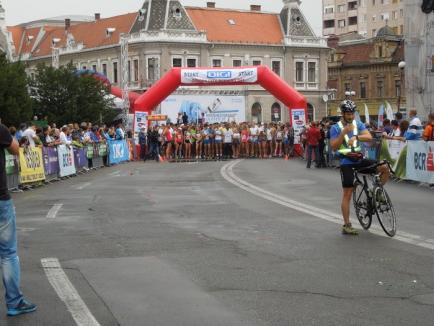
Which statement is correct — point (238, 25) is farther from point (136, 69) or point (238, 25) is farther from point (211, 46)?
point (136, 69)

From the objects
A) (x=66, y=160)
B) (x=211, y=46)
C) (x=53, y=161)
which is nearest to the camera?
(x=53, y=161)

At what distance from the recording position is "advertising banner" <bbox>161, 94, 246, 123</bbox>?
76.2 m

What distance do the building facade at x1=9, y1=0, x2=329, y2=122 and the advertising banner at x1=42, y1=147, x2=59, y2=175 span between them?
187 ft

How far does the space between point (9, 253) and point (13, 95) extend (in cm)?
3494

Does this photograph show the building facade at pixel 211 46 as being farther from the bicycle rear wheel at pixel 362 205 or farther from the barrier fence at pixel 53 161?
the bicycle rear wheel at pixel 362 205

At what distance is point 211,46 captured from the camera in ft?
290

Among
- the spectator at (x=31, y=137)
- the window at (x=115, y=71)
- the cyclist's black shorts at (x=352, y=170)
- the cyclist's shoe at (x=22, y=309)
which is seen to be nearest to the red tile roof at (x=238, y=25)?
the window at (x=115, y=71)

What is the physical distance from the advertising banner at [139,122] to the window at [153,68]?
152ft

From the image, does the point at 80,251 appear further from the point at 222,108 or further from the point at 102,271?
the point at 222,108

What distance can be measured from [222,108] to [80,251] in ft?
232

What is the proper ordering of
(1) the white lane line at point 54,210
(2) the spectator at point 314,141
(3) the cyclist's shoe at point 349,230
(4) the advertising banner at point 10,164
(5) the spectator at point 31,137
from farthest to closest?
(2) the spectator at point 314,141, (5) the spectator at point 31,137, (4) the advertising banner at point 10,164, (1) the white lane line at point 54,210, (3) the cyclist's shoe at point 349,230

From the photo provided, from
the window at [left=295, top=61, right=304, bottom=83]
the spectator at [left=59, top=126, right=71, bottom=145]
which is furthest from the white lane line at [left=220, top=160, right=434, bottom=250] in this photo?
the window at [left=295, top=61, right=304, bottom=83]

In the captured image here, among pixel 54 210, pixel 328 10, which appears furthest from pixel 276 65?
pixel 54 210

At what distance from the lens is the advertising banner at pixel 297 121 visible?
38.6 metres
